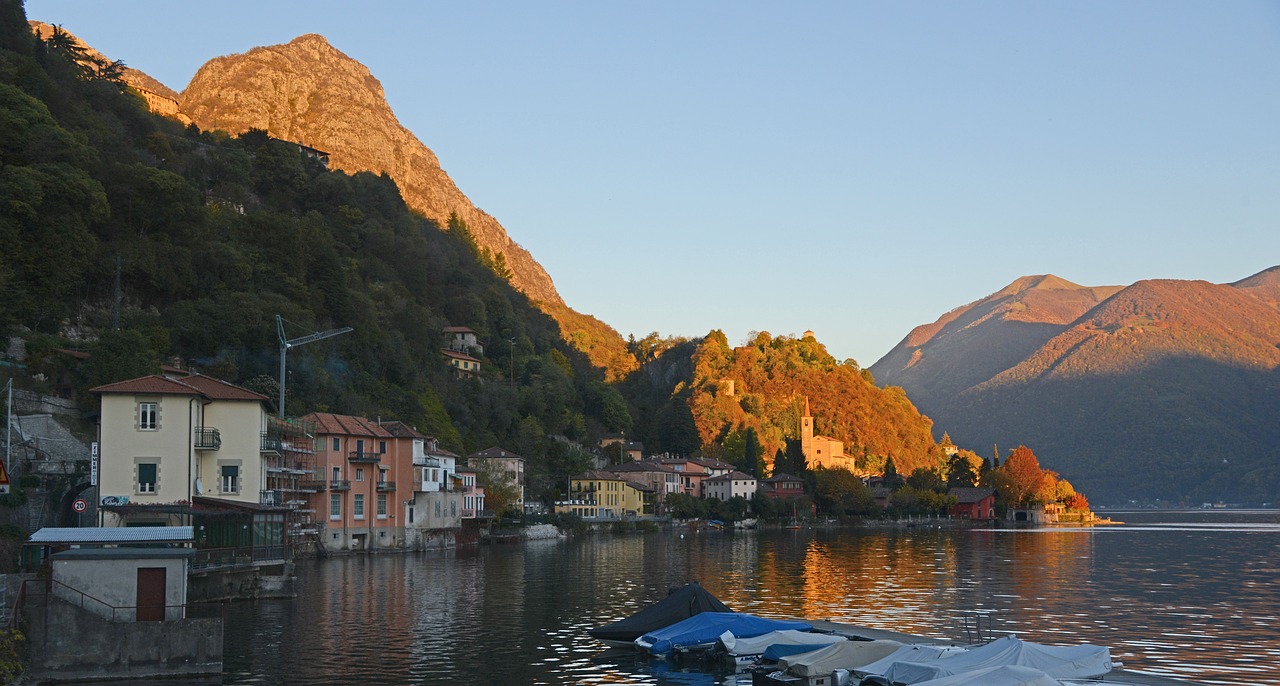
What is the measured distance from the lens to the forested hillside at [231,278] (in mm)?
77069

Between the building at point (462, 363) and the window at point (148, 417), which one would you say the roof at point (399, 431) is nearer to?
the window at point (148, 417)

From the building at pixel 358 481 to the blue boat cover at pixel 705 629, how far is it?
49786mm

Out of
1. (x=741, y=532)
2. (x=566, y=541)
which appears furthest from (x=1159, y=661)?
(x=741, y=532)

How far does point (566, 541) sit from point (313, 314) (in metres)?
33.3

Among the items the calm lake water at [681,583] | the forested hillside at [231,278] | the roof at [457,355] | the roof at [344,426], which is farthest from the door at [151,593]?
the roof at [457,355]

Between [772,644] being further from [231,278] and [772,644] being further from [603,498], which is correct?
[603,498]

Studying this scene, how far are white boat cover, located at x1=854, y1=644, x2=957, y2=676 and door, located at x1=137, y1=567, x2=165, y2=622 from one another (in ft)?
65.3

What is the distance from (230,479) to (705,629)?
28.7m

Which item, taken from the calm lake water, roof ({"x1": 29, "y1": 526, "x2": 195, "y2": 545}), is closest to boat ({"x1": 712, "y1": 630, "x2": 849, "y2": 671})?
the calm lake water

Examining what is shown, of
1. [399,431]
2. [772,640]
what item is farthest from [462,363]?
[772,640]

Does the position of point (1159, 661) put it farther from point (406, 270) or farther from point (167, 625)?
point (406, 270)

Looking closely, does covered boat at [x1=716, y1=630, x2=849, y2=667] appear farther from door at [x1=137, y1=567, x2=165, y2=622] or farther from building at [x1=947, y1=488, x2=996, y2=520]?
building at [x1=947, y1=488, x2=996, y2=520]

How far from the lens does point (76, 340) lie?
79.6 m

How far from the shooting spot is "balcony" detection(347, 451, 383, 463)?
279 feet
